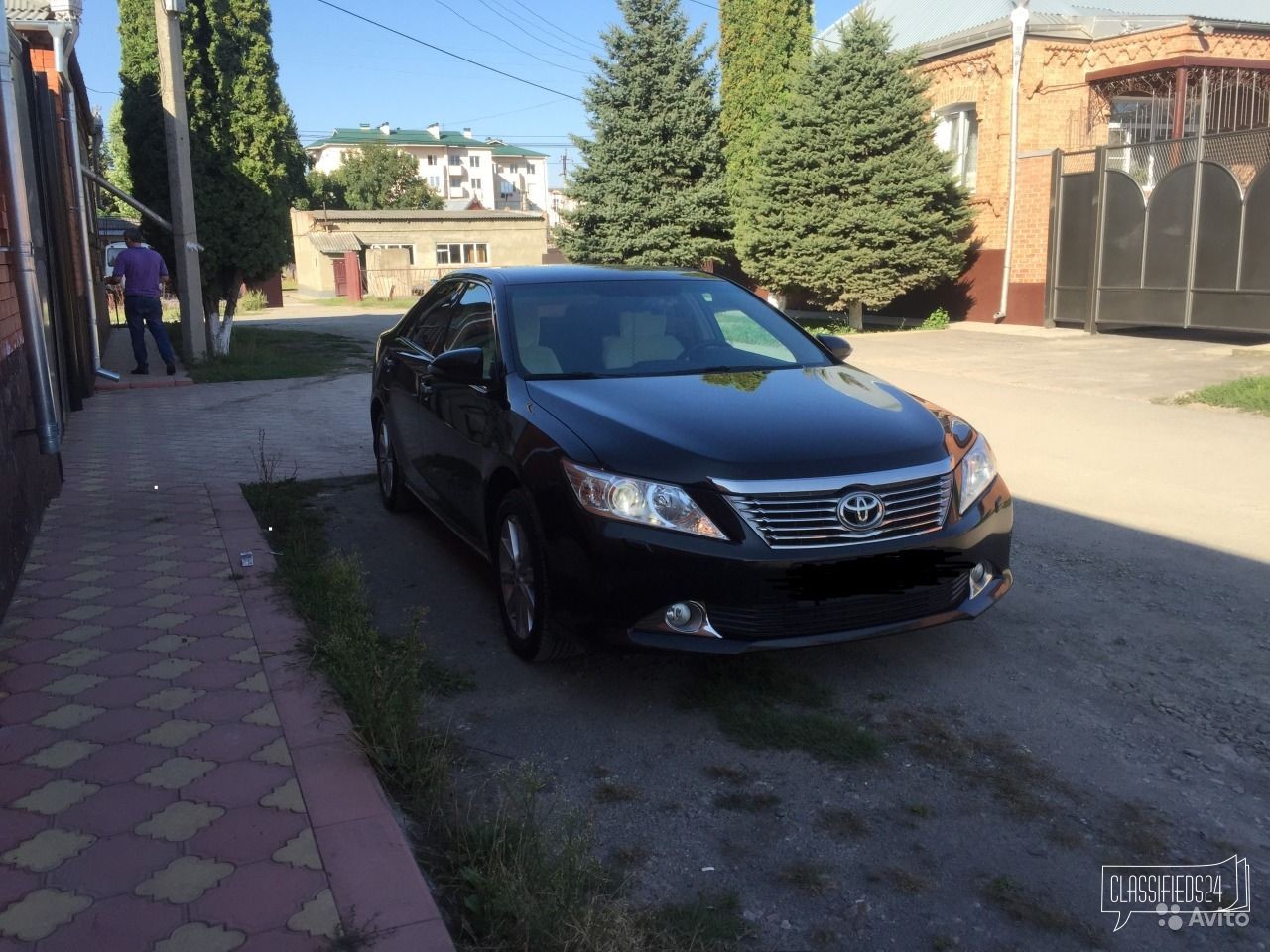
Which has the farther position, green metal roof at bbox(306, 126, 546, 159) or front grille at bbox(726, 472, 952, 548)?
green metal roof at bbox(306, 126, 546, 159)

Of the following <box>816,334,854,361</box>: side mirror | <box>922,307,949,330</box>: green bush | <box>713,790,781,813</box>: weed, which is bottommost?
<box>713,790,781,813</box>: weed

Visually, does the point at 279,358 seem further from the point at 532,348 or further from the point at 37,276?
the point at 532,348

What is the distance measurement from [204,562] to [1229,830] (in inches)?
185

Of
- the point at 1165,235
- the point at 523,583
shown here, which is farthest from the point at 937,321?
the point at 523,583

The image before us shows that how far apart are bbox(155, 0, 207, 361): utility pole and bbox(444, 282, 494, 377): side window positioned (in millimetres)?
10183

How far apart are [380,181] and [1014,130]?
2797 inches

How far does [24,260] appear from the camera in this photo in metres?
5.87

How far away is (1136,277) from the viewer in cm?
1742

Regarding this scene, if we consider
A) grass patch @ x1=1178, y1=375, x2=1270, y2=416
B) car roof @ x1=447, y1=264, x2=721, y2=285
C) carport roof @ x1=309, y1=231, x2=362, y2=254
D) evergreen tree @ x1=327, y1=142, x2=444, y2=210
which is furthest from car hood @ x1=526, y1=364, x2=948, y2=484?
evergreen tree @ x1=327, y1=142, x2=444, y2=210

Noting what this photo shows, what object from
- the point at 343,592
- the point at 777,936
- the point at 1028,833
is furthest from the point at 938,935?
the point at 343,592

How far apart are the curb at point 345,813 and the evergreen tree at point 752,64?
2010 cm

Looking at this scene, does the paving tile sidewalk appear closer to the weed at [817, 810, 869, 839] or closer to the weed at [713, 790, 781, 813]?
the weed at [713, 790, 781, 813]

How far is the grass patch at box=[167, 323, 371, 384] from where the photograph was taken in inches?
576

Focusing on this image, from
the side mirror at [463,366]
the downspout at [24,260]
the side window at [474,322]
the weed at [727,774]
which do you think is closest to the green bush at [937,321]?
the side window at [474,322]
